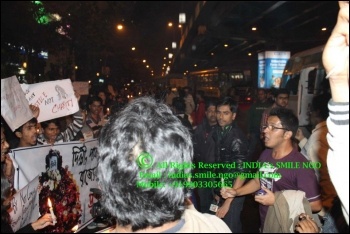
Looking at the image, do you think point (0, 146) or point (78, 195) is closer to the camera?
point (0, 146)

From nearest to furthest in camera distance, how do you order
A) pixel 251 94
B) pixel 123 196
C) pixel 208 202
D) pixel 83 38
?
pixel 123 196, pixel 208 202, pixel 83 38, pixel 251 94

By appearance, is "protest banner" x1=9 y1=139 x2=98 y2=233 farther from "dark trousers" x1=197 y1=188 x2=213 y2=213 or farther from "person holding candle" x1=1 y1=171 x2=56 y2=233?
"dark trousers" x1=197 y1=188 x2=213 y2=213

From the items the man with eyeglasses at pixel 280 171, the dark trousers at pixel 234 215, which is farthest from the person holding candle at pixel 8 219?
the dark trousers at pixel 234 215

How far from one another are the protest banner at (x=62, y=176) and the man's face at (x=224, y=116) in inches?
76.8

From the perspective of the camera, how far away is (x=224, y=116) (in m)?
Result: 4.86

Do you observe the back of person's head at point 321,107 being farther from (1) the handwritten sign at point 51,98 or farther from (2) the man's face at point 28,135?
(2) the man's face at point 28,135

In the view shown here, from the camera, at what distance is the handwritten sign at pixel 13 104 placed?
3.60 meters

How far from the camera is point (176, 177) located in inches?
63.6

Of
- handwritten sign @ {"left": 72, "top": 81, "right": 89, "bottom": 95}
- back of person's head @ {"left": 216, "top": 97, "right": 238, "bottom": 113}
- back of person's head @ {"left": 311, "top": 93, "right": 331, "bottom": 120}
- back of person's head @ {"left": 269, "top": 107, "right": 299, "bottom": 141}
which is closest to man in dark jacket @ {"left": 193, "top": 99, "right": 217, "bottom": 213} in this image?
back of person's head @ {"left": 216, "top": 97, "right": 238, "bottom": 113}

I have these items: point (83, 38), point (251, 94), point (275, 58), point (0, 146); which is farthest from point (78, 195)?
point (251, 94)

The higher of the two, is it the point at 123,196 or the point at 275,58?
the point at 275,58

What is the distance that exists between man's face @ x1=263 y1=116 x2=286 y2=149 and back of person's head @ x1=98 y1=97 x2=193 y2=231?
2.18 metres

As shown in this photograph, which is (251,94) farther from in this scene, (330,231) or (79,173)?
(330,231)

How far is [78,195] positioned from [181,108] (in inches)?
124
